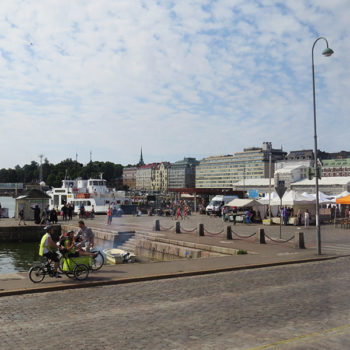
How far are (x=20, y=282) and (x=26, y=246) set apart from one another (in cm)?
2119

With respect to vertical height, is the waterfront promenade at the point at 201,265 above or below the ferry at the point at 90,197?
below

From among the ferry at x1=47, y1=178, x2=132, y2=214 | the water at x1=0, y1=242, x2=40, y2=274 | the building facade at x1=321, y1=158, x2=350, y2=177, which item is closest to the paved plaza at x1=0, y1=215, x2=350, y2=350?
the water at x1=0, y1=242, x2=40, y2=274

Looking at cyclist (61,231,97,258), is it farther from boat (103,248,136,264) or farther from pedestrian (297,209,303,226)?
pedestrian (297,209,303,226)

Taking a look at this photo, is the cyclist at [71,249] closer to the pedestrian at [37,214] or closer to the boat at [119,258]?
the boat at [119,258]

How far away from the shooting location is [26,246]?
32125mm

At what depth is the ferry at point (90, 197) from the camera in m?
56.0

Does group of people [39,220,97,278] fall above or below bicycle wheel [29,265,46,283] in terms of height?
above

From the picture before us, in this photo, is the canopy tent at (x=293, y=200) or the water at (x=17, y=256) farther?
the canopy tent at (x=293, y=200)

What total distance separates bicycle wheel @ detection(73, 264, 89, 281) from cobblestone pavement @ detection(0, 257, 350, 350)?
110 centimetres

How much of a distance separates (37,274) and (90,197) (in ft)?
148

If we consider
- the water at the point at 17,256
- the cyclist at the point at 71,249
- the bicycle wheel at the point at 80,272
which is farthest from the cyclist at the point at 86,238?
the water at the point at 17,256

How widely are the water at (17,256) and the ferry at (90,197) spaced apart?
22.1 meters

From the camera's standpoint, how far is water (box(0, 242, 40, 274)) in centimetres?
2330

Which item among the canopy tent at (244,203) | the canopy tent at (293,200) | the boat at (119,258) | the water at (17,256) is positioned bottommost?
the water at (17,256)
